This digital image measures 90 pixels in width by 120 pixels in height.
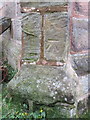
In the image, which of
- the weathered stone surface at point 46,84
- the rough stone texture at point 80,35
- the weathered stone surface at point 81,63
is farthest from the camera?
the rough stone texture at point 80,35

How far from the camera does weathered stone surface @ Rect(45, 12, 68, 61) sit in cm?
123

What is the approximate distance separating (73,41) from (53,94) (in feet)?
1.53

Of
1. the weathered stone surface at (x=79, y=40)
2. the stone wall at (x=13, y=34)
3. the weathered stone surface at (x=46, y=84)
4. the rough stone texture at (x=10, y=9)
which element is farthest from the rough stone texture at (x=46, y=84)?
the rough stone texture at (x=10, y=9)

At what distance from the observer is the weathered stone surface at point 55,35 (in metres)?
1.23

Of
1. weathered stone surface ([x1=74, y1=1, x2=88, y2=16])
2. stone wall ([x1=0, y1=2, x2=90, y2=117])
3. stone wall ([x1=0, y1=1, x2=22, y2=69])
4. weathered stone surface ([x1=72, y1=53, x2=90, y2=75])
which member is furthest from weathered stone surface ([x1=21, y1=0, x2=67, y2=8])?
stone wall ([x1=0, y1=1, x2=22, y2=69])

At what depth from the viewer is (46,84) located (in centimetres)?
123

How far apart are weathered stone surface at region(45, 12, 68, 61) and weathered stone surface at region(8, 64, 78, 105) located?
0.30 feet

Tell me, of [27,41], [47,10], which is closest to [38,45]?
[27,41]

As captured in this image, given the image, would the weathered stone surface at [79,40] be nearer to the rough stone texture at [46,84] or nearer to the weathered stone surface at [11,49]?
the rough stone texture at [46,84]

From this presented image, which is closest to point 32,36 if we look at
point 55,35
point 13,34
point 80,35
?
point 55,35

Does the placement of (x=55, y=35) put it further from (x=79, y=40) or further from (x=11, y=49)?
(x=11, y=49)

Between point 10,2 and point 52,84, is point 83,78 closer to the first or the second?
point 52,84

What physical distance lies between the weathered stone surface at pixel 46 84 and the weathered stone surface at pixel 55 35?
9cm

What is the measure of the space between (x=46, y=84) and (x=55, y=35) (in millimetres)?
314
